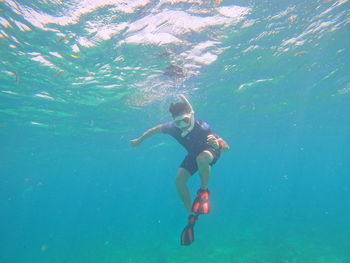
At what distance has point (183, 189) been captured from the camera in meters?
6.85

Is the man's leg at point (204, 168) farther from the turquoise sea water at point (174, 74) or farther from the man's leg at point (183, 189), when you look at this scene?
the turquoise sea water at point (174, 74)

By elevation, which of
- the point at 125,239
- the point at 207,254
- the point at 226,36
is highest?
the point at 226,36

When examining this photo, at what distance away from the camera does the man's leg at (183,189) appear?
268 inches

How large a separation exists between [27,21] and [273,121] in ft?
118

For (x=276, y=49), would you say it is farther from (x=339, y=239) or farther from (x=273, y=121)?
(x=273, y=121)

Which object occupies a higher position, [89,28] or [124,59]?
[89,28]

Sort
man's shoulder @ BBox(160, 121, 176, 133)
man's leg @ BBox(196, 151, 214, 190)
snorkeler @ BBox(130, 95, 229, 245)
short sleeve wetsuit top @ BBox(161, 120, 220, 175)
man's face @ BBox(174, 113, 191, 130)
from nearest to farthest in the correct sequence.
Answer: snorkeler @ BBox(130, 95, 229, 245)
man's leg @ BBox(196, 151, 214, 190)
man's face @ BBox(174, 113, 191, 130)
short sleeve wetsuit top @ BBox(161, 120, 220, 175)
man's shoulder @ BBox(160, 121, 176, 133)

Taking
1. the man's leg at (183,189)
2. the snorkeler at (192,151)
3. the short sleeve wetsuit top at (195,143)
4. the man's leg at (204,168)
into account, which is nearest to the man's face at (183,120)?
the snorkeler at (192,151)

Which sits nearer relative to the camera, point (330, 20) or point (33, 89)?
point (330, 20)

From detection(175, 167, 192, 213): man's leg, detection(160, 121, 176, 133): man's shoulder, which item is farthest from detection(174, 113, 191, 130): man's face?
detection(175, 167, 192, 213): man's leg

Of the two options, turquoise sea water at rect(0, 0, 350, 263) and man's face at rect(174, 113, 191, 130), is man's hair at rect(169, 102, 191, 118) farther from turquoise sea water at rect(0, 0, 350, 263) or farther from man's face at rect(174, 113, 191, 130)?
turquoise sea water at rect(0, 0, 350, 263)

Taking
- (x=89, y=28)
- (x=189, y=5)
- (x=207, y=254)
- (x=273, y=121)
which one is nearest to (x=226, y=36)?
(x=189, y=5)

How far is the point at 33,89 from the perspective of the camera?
17391 millimetres

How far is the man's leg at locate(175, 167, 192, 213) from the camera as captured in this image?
6812 millimetres
